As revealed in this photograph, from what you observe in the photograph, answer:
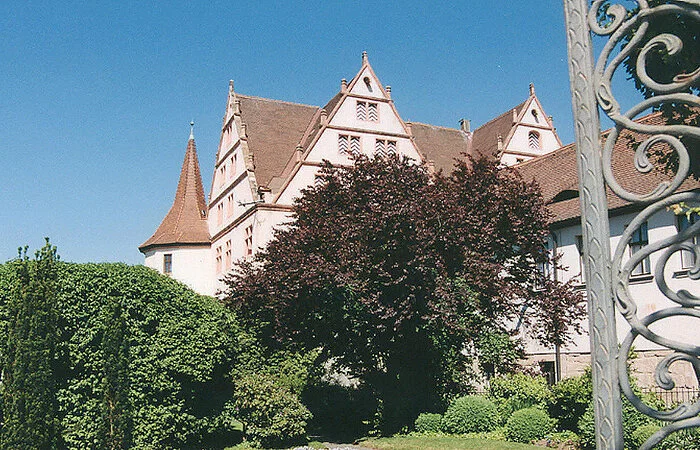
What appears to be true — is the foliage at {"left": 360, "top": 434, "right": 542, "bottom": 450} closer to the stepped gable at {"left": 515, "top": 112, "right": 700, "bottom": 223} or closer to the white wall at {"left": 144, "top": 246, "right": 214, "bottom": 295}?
the stepped gable at {"left": 515, "top": 112, "right": 700, "bottom": 223}

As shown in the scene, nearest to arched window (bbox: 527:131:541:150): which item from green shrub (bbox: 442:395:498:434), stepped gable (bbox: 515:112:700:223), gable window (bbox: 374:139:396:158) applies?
stepped gable (bbox: 515:112:700:223)

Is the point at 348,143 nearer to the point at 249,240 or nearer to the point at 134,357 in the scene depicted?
the point at 249,240

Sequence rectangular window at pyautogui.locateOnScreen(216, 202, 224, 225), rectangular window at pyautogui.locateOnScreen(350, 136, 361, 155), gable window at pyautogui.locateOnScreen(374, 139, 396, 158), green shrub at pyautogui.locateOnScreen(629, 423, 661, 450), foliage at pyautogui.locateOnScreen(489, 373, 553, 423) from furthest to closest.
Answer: rectangular window at pyautogui.locateOnScreen(216, 202, 224, 225)
gable window at pyautogui.locateOnScreen(374, 139, 396, 158)
rectangular window at pyautogui.locateOnScreen(350, 136, 361, 155)
foliage at pyautogui.locateOnScreen(489, 373, 553, 423)
green shrub at pyautogui.locateOnScreen(629, 423, 661, 450)

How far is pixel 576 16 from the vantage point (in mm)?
4223

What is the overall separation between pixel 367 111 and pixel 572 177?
11.5 meters

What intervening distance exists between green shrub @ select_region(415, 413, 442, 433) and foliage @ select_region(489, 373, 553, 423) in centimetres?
169

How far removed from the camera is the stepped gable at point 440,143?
128 ft

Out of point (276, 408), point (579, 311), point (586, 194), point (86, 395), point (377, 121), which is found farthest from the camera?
point (377, 121)

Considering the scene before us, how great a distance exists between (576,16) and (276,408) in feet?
48.9

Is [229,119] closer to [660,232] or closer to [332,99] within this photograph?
[332,99]

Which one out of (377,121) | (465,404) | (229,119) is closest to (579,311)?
(465,404)

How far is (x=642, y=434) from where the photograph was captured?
511 inches

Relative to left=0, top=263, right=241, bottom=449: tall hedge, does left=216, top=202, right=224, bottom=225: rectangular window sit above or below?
above

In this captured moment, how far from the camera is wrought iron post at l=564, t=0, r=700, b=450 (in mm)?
3668
